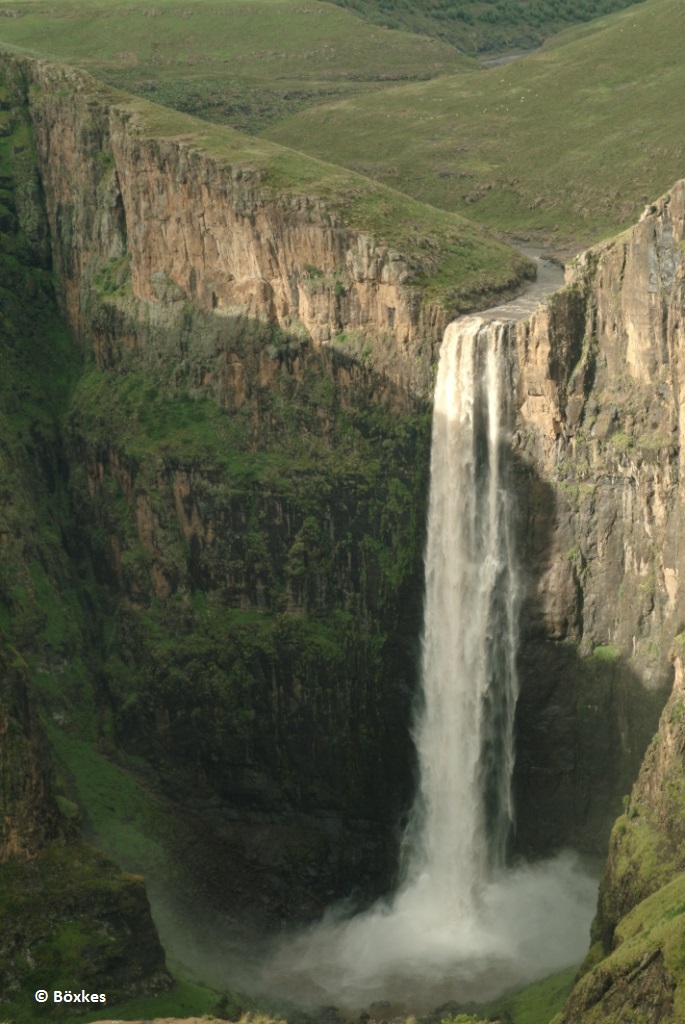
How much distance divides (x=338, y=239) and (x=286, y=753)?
16053 millimetres

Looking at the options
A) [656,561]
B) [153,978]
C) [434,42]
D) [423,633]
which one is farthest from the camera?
[434,42]

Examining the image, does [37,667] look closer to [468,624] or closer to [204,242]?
[468,624]

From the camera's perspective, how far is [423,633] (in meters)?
54.3

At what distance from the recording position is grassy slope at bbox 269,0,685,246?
6894 cm

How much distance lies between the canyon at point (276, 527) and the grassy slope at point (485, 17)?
53.0 m

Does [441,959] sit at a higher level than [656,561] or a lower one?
lower

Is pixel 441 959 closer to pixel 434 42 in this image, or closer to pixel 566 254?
pixel 566 254

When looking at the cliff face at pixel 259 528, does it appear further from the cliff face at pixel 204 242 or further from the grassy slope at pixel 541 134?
the grassy slope at pixel 541 134

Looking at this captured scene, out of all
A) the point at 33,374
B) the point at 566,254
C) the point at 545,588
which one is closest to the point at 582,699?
the point at 545,588

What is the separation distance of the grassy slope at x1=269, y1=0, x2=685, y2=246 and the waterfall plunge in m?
16.2

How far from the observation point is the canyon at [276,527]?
163 ft

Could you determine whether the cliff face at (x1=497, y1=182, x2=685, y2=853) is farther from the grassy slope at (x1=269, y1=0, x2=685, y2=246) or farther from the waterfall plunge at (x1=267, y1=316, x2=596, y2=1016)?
the grassy slope at (x1=269, y1=0, x2=685, y2=246)

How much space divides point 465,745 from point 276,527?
9.12 metres

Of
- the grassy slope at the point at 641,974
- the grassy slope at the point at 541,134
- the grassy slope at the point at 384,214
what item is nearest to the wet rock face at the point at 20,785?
the grassy slope at the point at 641,974
